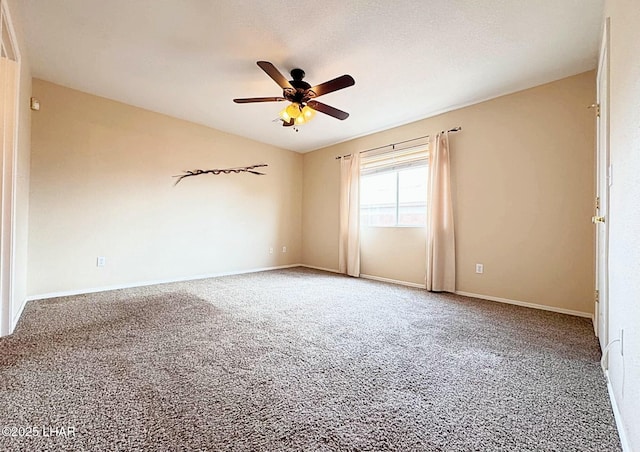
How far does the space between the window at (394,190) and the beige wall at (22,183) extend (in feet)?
13.5

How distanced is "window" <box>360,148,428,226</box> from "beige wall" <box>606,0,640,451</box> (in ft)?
8.45

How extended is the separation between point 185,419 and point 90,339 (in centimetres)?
139

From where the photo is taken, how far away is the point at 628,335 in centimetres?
114

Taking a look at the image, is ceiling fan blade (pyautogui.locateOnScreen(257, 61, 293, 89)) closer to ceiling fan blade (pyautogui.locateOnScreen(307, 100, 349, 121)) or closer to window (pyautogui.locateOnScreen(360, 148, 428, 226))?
ceiling fan blade (pyautogui.locateOnScreen(307, 100, 349, 121))

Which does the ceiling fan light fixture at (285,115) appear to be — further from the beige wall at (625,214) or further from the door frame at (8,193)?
the beige wall at (625,214)

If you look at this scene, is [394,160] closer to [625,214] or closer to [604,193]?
[604,193]

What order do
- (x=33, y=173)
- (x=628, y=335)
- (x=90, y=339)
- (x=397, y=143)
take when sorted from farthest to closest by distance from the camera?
1. (x=397, y=143)
2. (x=33, y=173)
3. (x=90, y=339)
4. (x=628, y=335)

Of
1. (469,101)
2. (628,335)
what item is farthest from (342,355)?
(469,101)

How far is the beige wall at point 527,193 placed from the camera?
9.32ft

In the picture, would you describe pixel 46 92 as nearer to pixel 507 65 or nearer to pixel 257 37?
pixel 257 37

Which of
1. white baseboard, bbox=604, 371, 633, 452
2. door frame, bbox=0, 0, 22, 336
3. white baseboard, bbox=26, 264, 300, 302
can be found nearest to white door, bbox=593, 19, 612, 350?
white baseboard, bbox=604, 371, 633, 452

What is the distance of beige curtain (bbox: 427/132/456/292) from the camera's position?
3.71m

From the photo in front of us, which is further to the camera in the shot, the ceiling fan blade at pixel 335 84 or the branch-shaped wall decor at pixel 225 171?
the branch-shaped wall decor at pixel 225 171

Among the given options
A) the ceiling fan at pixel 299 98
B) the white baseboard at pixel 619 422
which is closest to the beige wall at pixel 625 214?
the white baseboard at pixel 619 422
